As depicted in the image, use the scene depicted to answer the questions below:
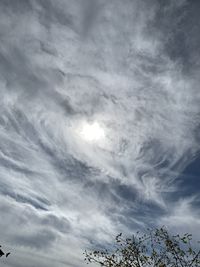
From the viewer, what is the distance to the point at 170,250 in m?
31.0

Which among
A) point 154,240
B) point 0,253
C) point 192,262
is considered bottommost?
point 0,253

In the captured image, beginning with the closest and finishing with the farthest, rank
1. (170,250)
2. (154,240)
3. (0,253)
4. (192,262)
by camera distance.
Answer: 1. (192,262)
2. (170,250)
3. (154,240)
4. (0,253)

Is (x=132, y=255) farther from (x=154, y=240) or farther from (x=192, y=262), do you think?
(x=192, y=262)

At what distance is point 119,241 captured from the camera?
3506cm

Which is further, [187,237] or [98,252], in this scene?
[98,252]

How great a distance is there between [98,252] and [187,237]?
1230 cm

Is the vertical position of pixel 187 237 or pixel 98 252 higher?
pixel 187 237

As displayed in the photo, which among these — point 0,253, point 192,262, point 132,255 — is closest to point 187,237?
point 192,262

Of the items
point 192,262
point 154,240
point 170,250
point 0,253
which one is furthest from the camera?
point 0,253

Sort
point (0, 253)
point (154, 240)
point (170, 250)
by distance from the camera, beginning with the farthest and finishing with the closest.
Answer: point (0, 253) → point (154, 240) → point (170, 250)

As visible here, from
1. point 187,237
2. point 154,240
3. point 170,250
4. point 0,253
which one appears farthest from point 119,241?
point 0,253

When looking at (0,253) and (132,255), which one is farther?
(0,253)

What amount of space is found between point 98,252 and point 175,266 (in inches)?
413

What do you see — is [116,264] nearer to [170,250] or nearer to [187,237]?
[170,250]
